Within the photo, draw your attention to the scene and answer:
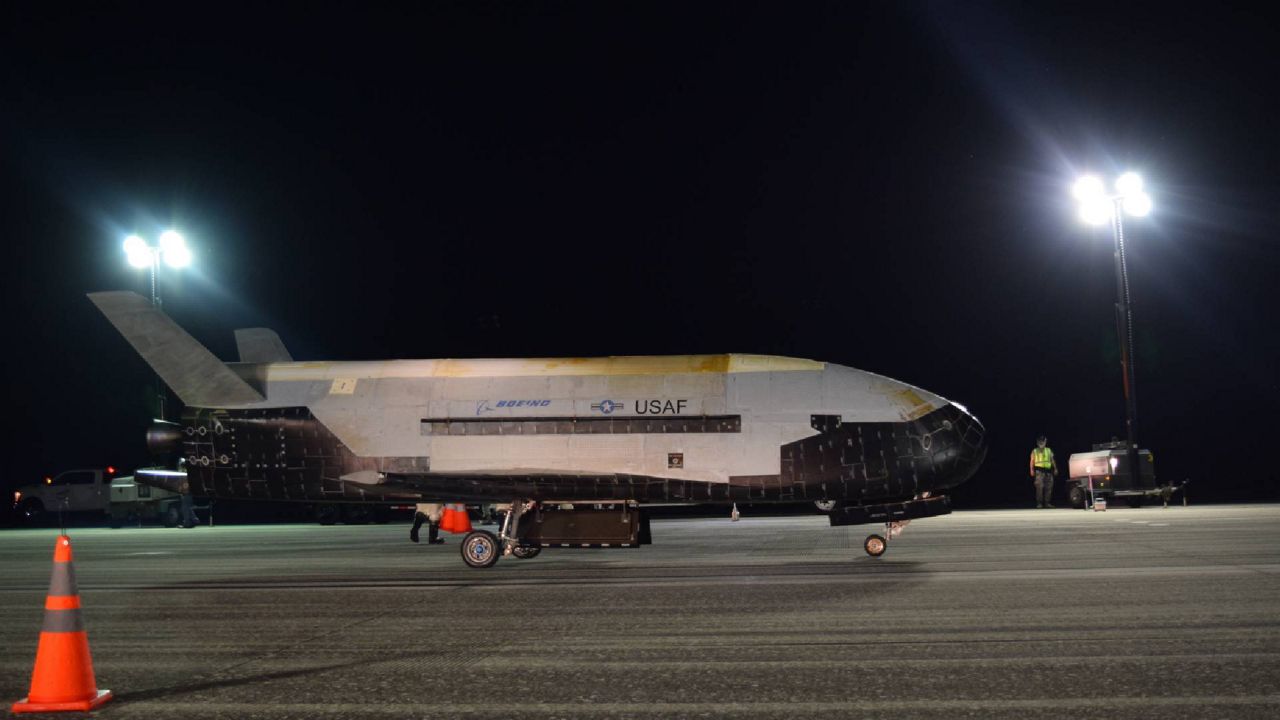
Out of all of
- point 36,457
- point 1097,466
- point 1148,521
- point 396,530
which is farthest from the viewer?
point 36,457

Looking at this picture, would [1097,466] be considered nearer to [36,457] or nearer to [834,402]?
[834,402]

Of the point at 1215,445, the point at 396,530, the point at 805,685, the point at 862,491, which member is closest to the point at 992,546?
the point at 862,491

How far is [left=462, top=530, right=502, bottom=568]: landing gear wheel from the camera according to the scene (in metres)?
18.0

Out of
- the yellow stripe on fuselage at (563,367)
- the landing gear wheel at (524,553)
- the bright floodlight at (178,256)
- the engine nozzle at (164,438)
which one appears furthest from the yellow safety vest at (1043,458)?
the bright floodlight at (178,256)

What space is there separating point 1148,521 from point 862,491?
12143mm

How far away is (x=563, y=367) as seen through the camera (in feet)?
62.7

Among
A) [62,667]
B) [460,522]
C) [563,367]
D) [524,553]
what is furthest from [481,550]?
[62,667]

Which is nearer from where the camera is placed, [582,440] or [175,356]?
[582,440]

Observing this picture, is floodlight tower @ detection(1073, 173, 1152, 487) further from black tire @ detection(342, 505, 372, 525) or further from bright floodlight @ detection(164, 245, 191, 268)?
bright floodlight @ detection(164, 245, 191, 268)

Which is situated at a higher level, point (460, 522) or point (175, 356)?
point (175, 356)

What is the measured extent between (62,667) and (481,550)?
36.4 ft

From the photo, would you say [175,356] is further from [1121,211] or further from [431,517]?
[1121,211]

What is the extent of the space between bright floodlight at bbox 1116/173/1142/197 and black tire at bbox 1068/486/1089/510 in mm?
10794

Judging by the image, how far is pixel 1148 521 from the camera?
2691 centimetres
